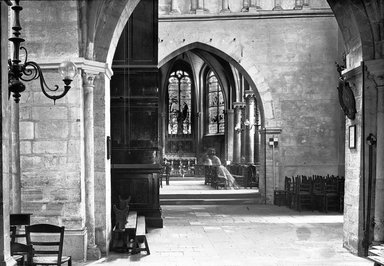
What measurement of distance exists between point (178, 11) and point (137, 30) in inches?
222

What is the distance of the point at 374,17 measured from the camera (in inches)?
251

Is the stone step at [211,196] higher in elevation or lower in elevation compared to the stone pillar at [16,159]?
lower

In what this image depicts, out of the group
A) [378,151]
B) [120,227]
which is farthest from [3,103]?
[378,151]

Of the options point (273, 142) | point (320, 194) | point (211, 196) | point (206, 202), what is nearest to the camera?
point (320, 194)

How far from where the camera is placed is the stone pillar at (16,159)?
19.3ft

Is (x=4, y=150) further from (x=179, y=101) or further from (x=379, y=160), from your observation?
(x=179, y=101)

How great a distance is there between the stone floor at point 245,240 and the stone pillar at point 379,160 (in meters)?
0.51

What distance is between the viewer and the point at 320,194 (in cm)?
1139

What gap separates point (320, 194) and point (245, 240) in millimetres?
4480

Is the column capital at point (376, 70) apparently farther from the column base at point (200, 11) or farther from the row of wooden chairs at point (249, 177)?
the row of wooden chairs at point (249, 177)

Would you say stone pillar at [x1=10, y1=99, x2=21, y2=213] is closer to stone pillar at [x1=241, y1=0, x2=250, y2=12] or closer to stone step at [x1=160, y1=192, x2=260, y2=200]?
stone step at [x1=160, y1=192, x2=260, y2=200]

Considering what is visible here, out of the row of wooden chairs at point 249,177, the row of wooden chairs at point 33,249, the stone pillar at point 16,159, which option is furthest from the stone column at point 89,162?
the row of wooden chairs at point 249,177

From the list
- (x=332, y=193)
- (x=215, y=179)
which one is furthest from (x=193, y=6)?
(x=332, y=193)

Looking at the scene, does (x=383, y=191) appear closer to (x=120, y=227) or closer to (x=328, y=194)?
(x=120, y=227)
